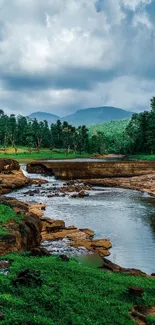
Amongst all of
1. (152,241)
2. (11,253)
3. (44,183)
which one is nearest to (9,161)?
(44,183)

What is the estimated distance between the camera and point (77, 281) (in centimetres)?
1616

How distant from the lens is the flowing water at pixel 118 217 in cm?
2648

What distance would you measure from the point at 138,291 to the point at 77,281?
2.79 meters

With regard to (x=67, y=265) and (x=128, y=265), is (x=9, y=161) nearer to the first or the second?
(x=128, y=265)

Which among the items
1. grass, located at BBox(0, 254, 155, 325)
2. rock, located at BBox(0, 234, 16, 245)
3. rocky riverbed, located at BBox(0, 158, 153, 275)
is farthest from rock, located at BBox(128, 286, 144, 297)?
rock, located at BBox(0, 234, 16, 245)

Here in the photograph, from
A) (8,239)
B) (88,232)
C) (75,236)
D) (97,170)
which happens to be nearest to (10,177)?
(97,170)

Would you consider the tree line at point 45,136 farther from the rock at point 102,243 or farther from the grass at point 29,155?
the rock at point 102,243

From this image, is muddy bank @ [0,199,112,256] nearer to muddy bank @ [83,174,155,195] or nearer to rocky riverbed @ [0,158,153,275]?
rocky riverbed @ [0,158,153,275]

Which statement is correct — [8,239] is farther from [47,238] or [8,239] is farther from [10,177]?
[10,177]

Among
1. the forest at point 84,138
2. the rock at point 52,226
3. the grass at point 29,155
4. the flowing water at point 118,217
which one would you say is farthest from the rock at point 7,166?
the forest at point 84,138

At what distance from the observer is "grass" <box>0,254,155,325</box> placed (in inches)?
504

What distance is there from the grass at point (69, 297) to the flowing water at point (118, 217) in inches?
293

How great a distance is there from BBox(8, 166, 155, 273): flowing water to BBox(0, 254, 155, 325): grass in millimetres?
7439

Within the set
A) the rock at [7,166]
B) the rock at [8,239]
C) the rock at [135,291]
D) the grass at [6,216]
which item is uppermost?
the rock at [7,166]
